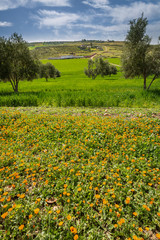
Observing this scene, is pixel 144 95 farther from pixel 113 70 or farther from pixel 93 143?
pixel 113 70

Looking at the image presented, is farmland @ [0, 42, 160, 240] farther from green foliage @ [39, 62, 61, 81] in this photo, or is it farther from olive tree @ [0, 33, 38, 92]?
green foliage @ [39, 62, 61, 81]

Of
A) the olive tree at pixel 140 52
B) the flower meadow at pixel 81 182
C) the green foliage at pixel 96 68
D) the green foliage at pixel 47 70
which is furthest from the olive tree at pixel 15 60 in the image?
the green foliage at pixel 96 68

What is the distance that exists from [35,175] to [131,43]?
22226mm

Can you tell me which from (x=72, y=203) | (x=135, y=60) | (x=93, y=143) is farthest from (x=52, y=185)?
(x=135, y=60)

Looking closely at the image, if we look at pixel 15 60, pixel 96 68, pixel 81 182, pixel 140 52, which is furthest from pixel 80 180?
pixel 96 68

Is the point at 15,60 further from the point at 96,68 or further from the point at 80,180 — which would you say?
the point at 96,68

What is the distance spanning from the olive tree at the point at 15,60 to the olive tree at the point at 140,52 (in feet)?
51.7

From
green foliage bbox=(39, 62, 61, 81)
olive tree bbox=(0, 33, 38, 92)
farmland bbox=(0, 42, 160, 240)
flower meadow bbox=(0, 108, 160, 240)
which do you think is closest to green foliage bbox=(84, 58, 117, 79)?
green foliage bbox=(39, 62, 61, 81)

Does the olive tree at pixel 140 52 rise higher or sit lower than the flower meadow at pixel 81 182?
higher

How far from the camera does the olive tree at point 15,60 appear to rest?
21.3 metres

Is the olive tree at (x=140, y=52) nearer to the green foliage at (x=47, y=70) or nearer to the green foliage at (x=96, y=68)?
the green foliage at (x=96, y=68)

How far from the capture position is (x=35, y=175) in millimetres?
4387

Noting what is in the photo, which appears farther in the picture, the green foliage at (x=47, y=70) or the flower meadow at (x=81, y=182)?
the green foliage at (x=47, y=70)

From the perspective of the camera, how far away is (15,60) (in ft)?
72.1
